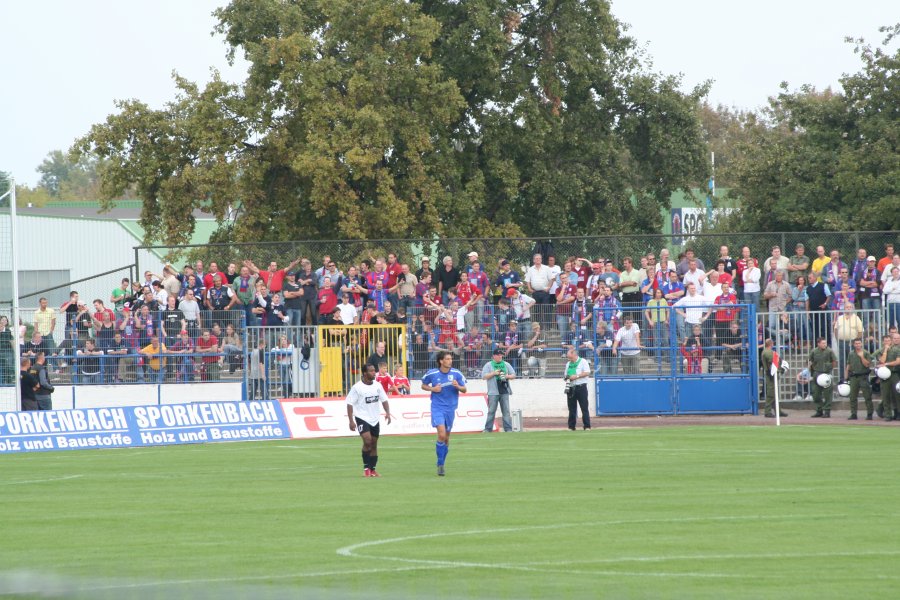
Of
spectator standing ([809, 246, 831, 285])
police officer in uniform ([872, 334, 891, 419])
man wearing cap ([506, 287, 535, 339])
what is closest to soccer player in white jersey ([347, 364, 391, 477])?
man wearing cap ([506, 287, 535, 339])

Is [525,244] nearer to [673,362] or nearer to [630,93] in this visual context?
[673,362]

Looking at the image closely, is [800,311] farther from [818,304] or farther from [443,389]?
[443,389]

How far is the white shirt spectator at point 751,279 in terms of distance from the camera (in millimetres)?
30141

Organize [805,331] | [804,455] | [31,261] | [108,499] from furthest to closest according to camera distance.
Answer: [31,261] → [805,331] → [804,455] → [108,499]

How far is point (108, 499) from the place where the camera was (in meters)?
16.1

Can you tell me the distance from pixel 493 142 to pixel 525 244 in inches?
533

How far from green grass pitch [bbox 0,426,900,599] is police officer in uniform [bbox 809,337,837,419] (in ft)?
20.6

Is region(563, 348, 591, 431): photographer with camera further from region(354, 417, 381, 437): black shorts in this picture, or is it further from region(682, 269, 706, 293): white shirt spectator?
region(354, 417, 381, 437): black shorts

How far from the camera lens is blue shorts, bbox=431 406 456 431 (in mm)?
18812

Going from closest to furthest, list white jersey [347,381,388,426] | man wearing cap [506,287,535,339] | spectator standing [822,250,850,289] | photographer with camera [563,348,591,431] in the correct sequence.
→ 1. white jersey [347,381,388,426]
2. photographer with camera [563,348,591,431]
3. spectator standing [822,250,850,289]
4. man wearing cap [506,287,535,339]

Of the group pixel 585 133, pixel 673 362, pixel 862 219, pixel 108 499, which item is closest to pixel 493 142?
pixel 585 133

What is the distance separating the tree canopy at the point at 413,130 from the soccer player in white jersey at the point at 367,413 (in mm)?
23329

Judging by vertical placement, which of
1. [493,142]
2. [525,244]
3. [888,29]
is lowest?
[525,244]

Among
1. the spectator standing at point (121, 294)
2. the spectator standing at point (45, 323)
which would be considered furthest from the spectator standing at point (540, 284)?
the spectator standing at point (45, 323)
